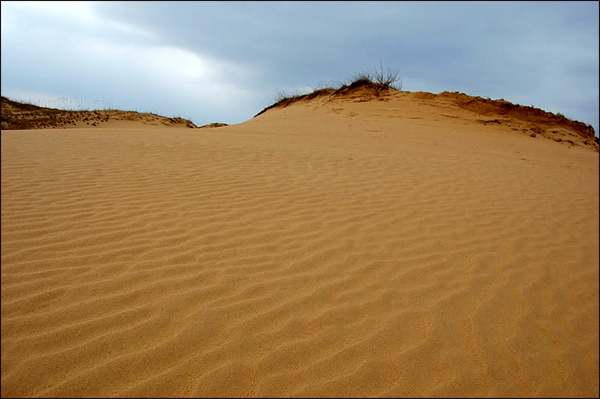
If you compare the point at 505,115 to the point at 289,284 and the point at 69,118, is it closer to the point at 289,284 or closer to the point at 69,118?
the point at 289,284

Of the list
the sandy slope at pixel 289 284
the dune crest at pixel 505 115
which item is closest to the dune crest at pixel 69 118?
the dune crest at pixel 505 115

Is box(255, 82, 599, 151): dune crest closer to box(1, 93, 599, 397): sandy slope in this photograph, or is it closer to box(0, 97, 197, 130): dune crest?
box(1, 93, 599, 397): sandy slope

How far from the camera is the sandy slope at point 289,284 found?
181 centimetres

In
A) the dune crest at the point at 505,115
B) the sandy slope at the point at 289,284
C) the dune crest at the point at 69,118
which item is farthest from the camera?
the dune crest at the point at 69,118

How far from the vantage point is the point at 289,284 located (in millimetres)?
2545

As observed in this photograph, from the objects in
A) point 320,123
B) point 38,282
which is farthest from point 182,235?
point 320,123

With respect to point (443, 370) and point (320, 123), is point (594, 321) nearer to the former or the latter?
point (443, 370)

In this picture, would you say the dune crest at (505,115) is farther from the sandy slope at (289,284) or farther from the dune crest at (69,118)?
the dune crest at (69,118)

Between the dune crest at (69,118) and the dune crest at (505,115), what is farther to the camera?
the dune crest at (69,118)

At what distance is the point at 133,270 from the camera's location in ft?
8.51

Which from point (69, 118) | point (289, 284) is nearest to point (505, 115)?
point (289, 284)

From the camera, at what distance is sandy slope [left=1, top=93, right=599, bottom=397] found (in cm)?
181

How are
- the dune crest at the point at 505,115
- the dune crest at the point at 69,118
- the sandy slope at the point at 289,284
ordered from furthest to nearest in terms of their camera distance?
the dune crest at the point at 69,118 → the dune crest at the point at 505,115 → the sandy slope at the point at 289,284

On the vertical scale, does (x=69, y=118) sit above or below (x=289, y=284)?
above
